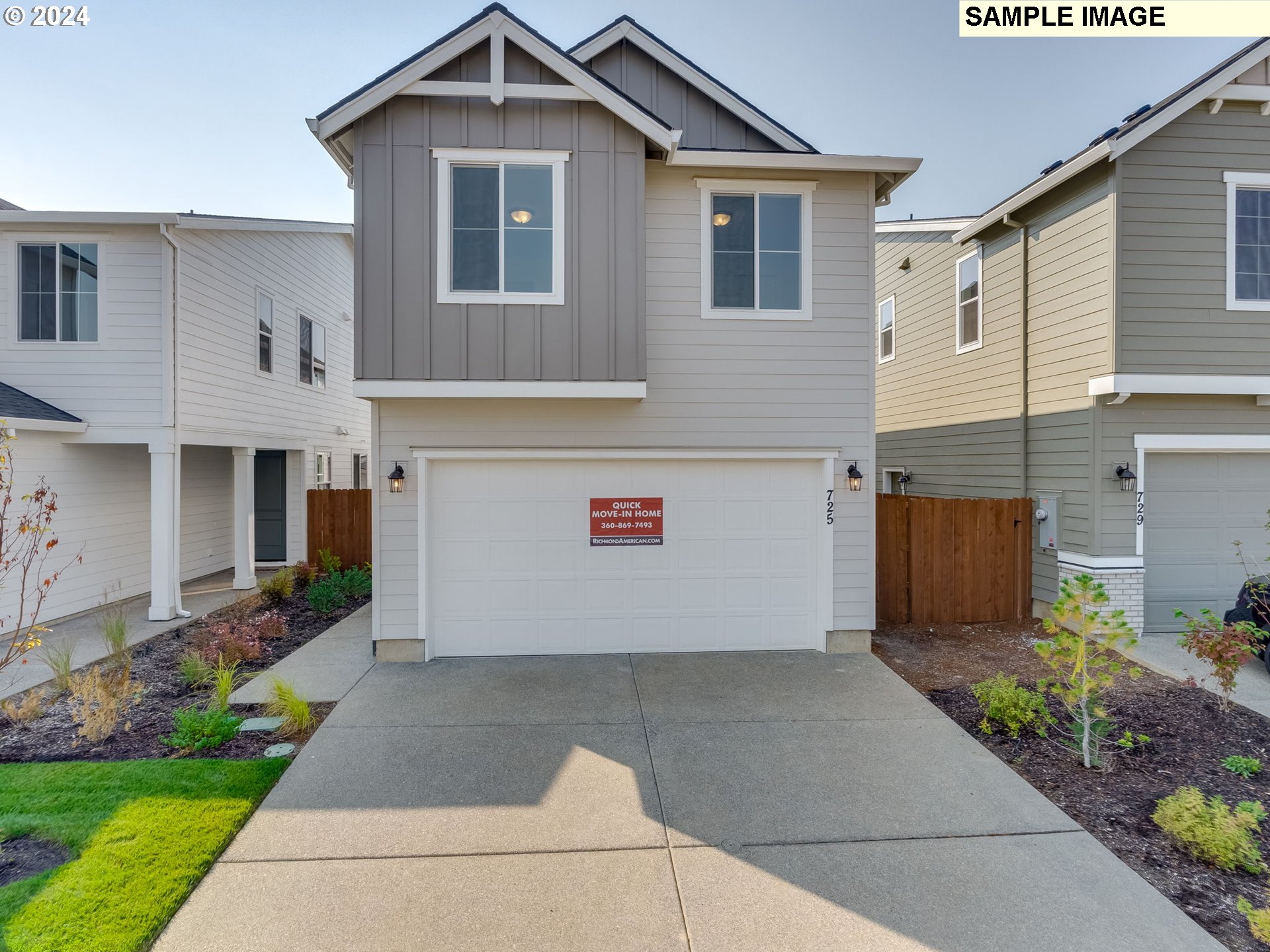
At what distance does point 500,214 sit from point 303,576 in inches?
281

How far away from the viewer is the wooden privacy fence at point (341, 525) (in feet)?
36.2

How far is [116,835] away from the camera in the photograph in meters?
3.47

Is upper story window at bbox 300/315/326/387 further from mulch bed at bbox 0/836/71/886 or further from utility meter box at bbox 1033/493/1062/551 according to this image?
utility meter box at bbox 1033/493/1062/551

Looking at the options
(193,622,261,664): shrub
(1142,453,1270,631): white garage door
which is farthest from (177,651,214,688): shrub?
(1142,453,1270,631): white garage door

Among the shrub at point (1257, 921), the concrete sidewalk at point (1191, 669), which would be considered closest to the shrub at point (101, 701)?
the shrub at point (1257, 921)

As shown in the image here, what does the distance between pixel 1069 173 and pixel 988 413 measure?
3.39 m

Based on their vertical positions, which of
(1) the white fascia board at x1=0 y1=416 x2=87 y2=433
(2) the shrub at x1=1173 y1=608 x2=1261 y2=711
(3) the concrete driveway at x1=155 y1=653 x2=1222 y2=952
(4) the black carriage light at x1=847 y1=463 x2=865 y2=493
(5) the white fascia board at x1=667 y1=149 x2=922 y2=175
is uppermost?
(5) the white fascia board at x1=667 y1=149 x2=922 y2=175

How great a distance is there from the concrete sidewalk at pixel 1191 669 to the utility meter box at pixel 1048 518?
1447 millimetres

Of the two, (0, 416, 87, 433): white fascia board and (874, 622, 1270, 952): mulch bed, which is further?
(0, 416, 87, 433): white fascia board

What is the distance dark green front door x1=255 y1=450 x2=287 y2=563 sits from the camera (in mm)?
12781

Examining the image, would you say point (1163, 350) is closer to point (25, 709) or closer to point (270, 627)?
point (270, 627)

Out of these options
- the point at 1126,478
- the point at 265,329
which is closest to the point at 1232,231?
the point at 1126,478

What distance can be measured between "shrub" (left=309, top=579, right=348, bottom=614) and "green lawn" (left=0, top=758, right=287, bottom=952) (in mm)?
4516

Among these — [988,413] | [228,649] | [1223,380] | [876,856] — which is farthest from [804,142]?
[228,649]
